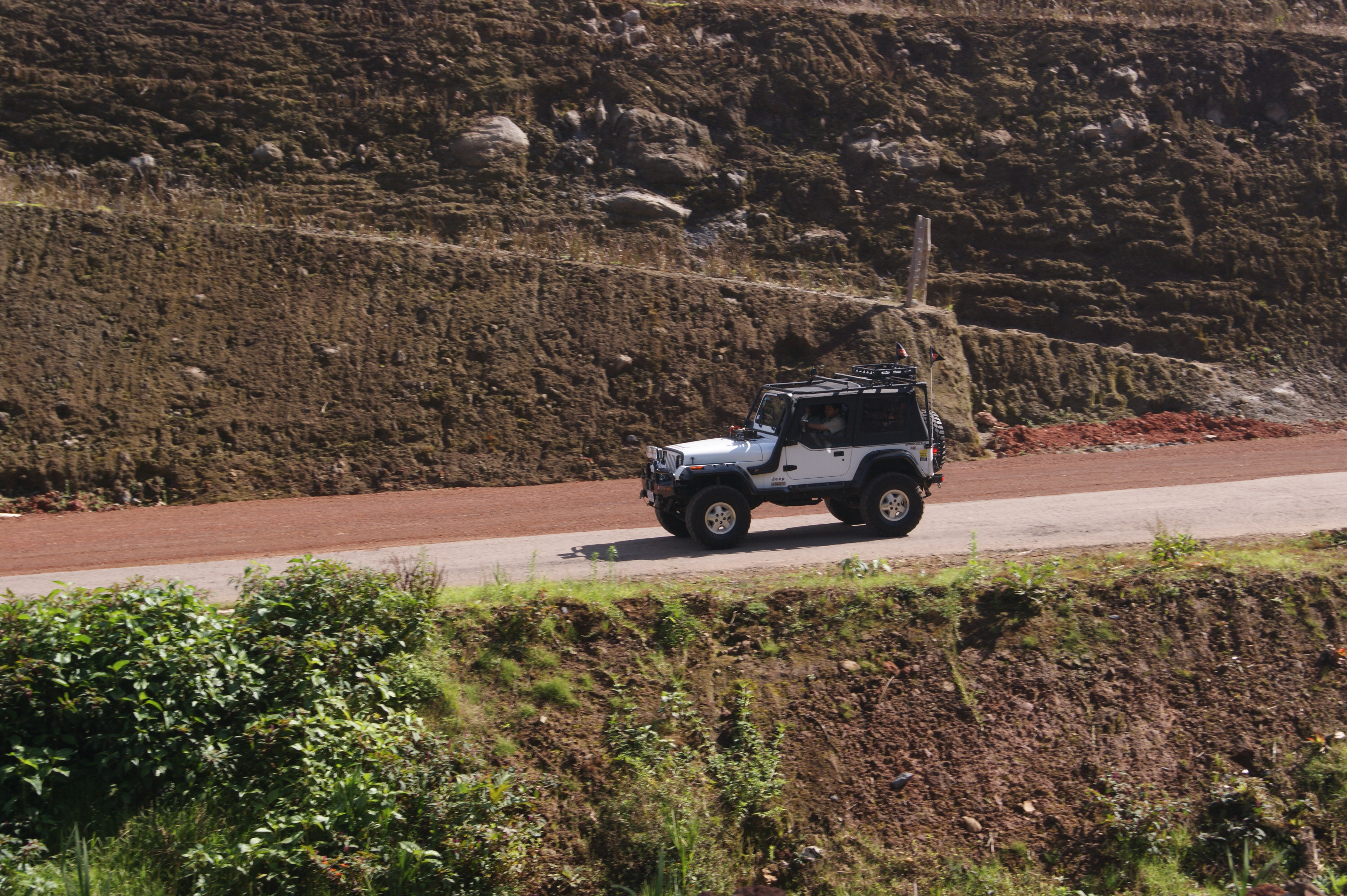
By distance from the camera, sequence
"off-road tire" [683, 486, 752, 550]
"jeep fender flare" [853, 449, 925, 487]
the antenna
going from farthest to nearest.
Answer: the antenna
"jeep fender flare" [853, 449, 925, 487]
"off-road tire" [683, 486, 752, 550]

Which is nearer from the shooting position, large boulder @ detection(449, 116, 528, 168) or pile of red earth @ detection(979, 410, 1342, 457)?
pile of red earth @ detection(979, 410, 1342, 457)

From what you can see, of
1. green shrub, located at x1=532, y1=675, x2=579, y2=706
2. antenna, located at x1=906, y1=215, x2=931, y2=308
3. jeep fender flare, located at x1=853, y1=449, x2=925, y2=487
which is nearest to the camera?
green shrub, located at x1=532, y1=675, x2=579, y2=706

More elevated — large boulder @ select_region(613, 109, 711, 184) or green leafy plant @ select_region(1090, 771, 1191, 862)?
large boulder @ select_region(613, 109, 711, 184)

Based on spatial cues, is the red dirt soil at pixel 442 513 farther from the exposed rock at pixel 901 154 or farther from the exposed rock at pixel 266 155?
the exposed rock at pixel 266 155

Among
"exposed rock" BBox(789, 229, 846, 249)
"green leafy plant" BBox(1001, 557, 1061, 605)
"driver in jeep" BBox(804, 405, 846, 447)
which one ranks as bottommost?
"green leafy plant" BBox(1001, 557, 1061, 605)

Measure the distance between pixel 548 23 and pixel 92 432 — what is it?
21780 millimetres

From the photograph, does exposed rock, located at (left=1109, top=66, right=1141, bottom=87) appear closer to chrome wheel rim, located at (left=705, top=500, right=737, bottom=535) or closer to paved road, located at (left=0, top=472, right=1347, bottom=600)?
paved road, located at (left=0, top=472, right=1347, bottom=600)

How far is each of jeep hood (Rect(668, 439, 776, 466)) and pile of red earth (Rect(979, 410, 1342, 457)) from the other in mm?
10161

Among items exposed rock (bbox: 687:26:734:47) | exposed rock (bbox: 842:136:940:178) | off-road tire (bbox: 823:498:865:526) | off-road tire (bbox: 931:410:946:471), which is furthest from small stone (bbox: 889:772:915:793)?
exposed rock (bbox: 687:26:734:47)

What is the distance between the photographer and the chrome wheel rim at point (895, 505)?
12.5 metres

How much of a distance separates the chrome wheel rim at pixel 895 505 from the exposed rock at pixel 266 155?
22.8 metres

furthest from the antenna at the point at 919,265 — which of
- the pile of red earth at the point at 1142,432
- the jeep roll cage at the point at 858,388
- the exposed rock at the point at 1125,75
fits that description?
the exposed rock at the point at 1125,75

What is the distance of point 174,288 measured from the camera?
19.1 meters

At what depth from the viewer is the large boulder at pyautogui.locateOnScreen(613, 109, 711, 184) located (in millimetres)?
29812
